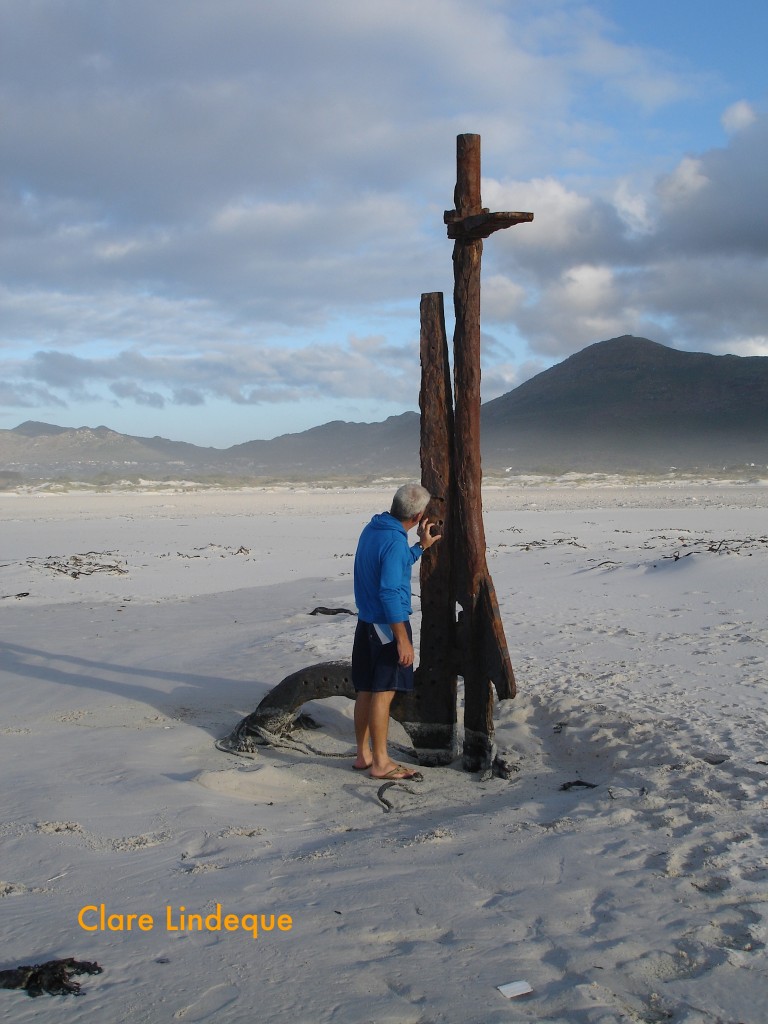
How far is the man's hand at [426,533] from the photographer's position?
621 cm

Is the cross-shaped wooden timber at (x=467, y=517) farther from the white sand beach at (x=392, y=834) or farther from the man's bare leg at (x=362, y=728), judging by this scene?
the man's bare leg at (x=362, y=728)

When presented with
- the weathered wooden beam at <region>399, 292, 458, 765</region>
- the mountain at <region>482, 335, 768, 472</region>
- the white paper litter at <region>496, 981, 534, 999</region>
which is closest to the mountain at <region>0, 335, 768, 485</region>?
the mountain at <region>482, 335, 768, 472</region>

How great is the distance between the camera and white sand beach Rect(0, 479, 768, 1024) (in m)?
3.08

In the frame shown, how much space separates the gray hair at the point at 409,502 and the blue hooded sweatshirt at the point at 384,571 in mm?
55

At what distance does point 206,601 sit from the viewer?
530 inches

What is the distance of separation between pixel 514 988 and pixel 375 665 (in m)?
2.86

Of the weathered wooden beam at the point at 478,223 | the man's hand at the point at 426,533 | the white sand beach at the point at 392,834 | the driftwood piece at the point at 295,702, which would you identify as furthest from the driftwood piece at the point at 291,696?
the weathered wooden beam at the point at 478,223

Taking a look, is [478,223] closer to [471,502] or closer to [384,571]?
[471,502]

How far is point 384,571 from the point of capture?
559 cm

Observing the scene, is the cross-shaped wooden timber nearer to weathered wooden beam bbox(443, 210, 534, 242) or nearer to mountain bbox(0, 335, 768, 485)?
weathered wooden beam bbox(443, 210, 534, 242)

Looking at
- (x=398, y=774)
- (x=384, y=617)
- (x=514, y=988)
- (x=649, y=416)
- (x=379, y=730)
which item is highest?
(x=649, y=416)

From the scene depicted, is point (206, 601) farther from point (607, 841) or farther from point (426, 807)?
point (607, 841)

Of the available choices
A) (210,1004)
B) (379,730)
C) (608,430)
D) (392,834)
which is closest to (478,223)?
(379,730)

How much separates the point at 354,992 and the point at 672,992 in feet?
3.56
